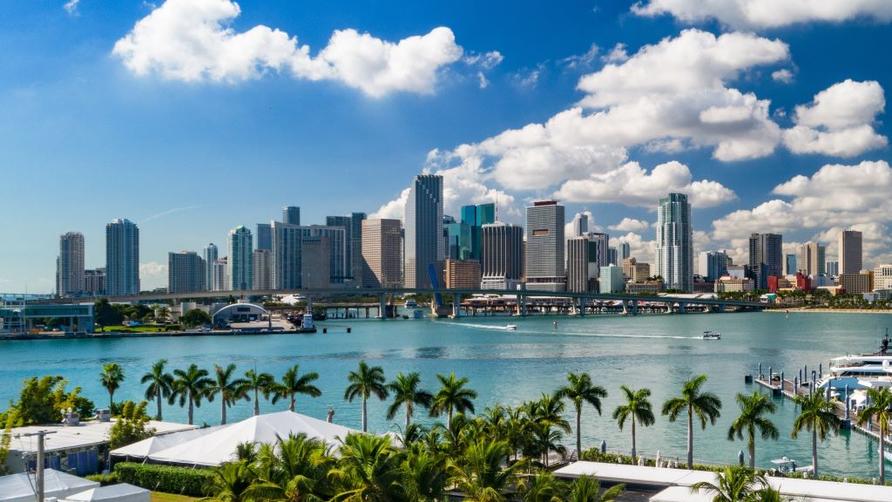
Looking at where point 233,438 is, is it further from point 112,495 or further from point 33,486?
point 33,486

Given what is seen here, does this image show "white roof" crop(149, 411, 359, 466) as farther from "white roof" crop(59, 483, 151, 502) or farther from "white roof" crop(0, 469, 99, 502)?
"white roof" crop(0, 469, 99, 502)

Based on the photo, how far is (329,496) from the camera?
55.5ft

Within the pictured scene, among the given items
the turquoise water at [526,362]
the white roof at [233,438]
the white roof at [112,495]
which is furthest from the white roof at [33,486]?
the turquoise water at [526,362]

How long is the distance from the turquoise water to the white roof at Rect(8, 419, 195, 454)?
12.5 meters

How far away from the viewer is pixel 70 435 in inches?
1107

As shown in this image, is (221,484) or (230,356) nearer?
(221,484)

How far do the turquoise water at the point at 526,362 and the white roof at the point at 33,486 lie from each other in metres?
21.2

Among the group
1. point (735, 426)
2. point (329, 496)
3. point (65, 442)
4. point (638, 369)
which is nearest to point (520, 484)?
point (329, 496)

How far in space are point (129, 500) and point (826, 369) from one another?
64.0 m

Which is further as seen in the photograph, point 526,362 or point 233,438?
point 526,362

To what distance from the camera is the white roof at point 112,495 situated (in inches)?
741

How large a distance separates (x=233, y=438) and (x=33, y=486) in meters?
6.63

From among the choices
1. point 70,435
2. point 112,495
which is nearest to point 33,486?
point 112,495

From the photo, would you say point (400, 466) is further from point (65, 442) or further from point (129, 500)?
point (65, 442)
